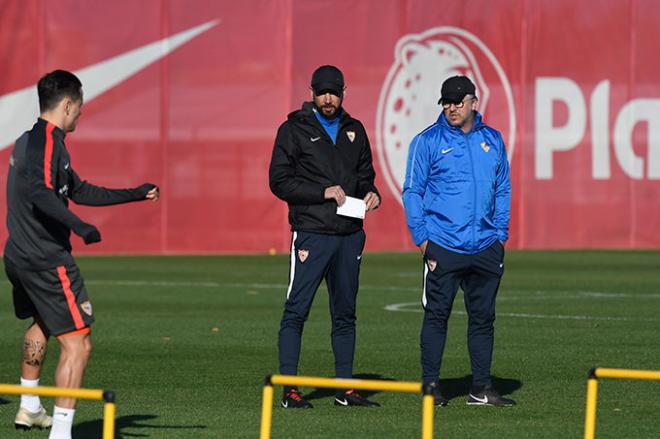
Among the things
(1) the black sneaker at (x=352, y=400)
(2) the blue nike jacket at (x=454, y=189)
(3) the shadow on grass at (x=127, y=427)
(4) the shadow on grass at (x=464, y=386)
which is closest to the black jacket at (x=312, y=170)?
(2) the blue nike jacket at (x=454, y=189)

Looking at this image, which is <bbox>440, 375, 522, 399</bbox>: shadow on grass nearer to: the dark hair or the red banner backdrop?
the dark hair

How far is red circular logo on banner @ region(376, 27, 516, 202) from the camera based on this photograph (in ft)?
96.6

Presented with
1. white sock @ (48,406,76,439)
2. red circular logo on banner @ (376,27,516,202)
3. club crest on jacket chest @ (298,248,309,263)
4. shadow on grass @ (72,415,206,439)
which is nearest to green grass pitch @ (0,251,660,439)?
shadow on grass @ (72,415,206,439)

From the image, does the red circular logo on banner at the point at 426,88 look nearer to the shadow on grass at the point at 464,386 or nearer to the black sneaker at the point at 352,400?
the shadow on grass at the point at 464,386

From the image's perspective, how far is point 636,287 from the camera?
22.3 metres

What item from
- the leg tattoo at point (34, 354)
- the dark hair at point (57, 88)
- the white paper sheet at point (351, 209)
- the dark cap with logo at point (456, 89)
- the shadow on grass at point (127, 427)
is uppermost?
the dark cap with logo at point (456, 89)

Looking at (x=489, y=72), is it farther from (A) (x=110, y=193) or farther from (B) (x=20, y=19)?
(A) (x=110, y=193)

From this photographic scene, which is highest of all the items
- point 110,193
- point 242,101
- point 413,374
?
point 242,101

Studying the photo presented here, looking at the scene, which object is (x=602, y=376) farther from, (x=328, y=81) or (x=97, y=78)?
(x=97, y=78)

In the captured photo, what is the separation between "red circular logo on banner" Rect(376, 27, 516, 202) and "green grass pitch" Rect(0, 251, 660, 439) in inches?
154

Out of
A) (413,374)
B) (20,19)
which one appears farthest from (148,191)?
(20,19)

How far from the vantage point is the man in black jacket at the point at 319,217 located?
11430mm

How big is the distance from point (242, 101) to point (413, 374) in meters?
16.0

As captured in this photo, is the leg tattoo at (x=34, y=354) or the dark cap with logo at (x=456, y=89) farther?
the dark cap with logo at (x=456, y=89)
